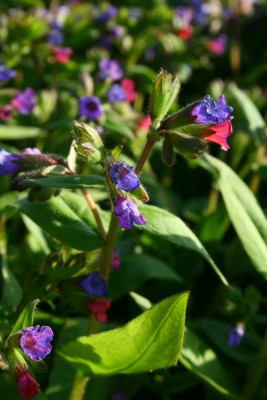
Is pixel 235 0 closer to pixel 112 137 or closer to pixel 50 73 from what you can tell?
pixel 50 73

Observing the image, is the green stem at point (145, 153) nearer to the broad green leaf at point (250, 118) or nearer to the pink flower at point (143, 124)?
the broad green leaf at point (250, 118)

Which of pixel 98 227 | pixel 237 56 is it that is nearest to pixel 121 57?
pixel 237 56

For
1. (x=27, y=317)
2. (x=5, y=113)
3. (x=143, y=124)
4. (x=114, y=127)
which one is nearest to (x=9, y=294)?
(x=27, y=317)

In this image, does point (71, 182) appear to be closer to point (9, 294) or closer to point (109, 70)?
point (9, 294)

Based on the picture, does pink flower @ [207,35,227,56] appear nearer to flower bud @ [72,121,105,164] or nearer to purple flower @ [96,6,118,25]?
purple flower @ [96,6,118,25]

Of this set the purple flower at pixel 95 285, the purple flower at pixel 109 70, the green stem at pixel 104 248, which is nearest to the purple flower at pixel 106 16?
the purple flower at pixel 109 70
